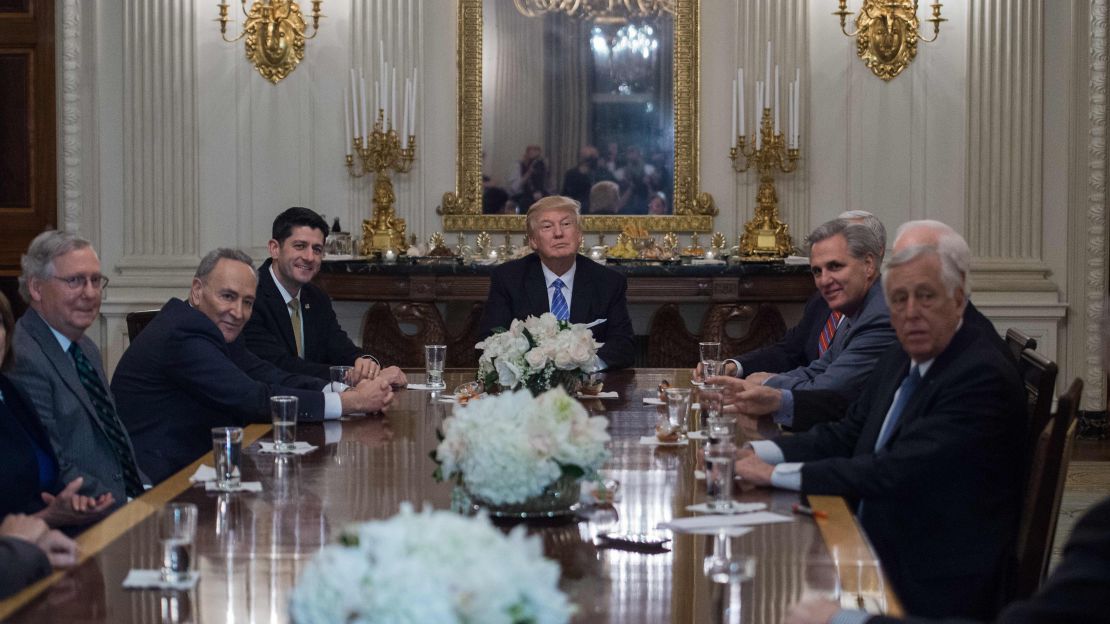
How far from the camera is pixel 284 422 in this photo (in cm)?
355

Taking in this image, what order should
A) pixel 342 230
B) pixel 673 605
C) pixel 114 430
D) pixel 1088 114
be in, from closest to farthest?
pixel 673 605
pixel 114 430
pixel 1088 114
pixel 342 230

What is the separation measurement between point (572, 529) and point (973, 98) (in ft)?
21.4

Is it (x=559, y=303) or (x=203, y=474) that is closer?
(x=203, y=474)

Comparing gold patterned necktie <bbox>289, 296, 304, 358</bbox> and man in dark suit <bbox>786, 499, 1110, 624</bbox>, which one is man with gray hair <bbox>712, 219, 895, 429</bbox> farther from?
man in dark suit <bbox>786, 499, 1110, 624</bbox>

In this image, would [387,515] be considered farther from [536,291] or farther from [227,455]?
[536,291]

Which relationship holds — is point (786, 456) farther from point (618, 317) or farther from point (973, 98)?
point (973, 98)

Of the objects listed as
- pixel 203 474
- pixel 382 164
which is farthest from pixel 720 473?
pixel 382 164

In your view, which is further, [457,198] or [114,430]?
[457,198]

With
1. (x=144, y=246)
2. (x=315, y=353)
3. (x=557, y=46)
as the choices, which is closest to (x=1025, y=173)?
(x=557, y=46)

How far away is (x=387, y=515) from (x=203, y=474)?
651mm

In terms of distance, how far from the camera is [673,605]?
7.19ft

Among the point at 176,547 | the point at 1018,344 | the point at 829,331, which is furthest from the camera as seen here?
the point at 829,331

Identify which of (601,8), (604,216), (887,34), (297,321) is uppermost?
(601,8)

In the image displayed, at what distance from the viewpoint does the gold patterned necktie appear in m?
5.57
